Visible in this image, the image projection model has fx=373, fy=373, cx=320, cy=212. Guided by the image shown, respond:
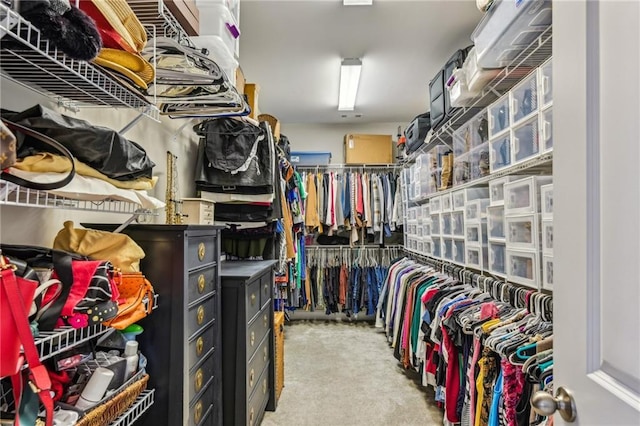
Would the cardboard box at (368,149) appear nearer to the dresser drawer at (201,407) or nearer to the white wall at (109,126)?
the white wall at (109,126)

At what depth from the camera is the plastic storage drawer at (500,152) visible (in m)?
1.90

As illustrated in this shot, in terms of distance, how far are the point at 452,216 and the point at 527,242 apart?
3.30ft

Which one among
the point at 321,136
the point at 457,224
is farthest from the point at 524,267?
the point at 321,136

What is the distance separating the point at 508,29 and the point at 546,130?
482 millimetres

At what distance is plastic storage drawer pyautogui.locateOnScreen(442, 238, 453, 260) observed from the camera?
9.11 feet

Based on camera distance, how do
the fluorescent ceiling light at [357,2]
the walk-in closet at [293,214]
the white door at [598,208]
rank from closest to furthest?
the white door at [598,208] < the walk-in closet at [293,214] < the fluorescent ceiling light at [357,2]

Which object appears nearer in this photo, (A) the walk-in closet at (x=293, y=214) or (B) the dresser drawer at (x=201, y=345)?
(A) the walk-in closet at (x=293, y=214)

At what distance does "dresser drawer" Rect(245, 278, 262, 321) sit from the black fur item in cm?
137

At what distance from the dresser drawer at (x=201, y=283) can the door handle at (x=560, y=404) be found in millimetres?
1109

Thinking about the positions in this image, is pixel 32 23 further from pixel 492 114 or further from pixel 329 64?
pixel 329 64

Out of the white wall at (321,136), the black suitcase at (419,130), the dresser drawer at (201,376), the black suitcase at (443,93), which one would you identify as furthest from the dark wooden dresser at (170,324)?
the white wall at (321,136)

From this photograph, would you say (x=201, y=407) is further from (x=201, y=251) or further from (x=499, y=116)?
(x=499, y=116)

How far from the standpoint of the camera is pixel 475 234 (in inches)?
92.0

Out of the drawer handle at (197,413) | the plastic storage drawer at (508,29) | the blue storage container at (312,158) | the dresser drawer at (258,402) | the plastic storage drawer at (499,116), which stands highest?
the plastic storage drawer at (508,29)
